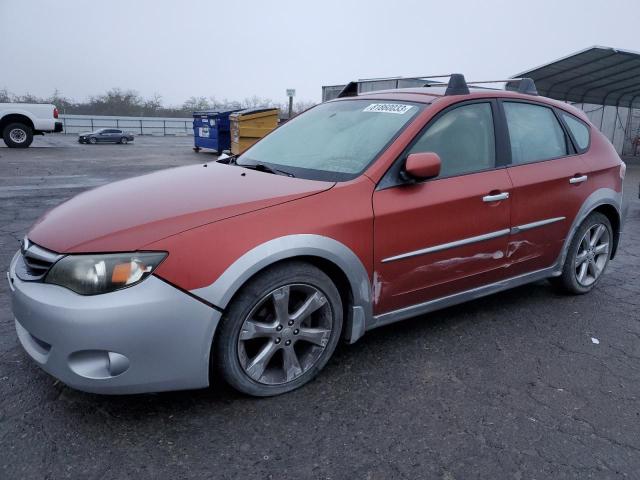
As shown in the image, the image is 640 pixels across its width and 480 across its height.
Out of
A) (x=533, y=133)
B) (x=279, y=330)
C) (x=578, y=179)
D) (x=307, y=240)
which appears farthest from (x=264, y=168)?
(x=578, y=179)

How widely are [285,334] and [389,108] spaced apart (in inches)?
62.8

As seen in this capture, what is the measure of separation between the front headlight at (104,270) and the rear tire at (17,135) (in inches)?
637

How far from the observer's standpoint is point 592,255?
404 centimetres

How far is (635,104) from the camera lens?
23.2 metres

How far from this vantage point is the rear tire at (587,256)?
12.6ft

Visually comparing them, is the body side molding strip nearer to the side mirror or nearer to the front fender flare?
the front fender flare

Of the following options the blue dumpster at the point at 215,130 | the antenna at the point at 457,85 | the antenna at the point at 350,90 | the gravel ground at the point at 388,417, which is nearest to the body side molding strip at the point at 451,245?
the gravel ground at the point at 388,417

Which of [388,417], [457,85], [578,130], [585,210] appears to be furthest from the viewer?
[578,130]

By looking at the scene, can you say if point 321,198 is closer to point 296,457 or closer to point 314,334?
point 314,334

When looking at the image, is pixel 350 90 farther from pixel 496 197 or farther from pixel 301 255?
pixel 301 255

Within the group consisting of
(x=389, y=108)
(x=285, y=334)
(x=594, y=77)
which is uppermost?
(x=594, y=77)

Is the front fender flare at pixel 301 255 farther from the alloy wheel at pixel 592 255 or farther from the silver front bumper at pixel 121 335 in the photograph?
the alloy wheel at pixel 592 255

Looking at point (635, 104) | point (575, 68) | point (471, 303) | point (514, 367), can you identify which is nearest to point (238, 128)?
point (575, 68)

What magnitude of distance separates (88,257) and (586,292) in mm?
3709
